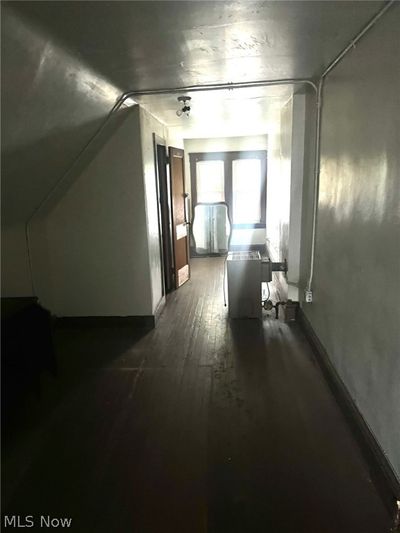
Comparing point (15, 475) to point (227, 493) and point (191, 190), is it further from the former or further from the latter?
point (191, 190)

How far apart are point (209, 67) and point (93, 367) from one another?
2305 millimetres

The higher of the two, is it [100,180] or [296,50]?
[296,50]

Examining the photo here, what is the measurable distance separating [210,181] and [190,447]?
548 centimetres

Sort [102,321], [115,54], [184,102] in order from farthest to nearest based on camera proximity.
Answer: [102,321] → [184,102] → [115,54]

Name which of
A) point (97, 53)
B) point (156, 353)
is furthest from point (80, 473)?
point (97, 53)

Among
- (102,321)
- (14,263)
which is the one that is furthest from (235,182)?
(14,263)

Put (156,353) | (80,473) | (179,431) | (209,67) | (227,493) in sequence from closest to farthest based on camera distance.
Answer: (227,493) → (80,473) → (179,431) → (209,67) → (156,353)

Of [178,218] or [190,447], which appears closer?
[190,447]

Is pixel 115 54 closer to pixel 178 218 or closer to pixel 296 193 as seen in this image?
pixel 296 193

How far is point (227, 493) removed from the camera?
1.60 metres

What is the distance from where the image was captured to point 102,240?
3400 millimetres

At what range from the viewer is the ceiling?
1443mm

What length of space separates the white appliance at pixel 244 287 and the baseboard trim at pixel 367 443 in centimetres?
108

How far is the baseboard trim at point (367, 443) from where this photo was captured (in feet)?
4.98
